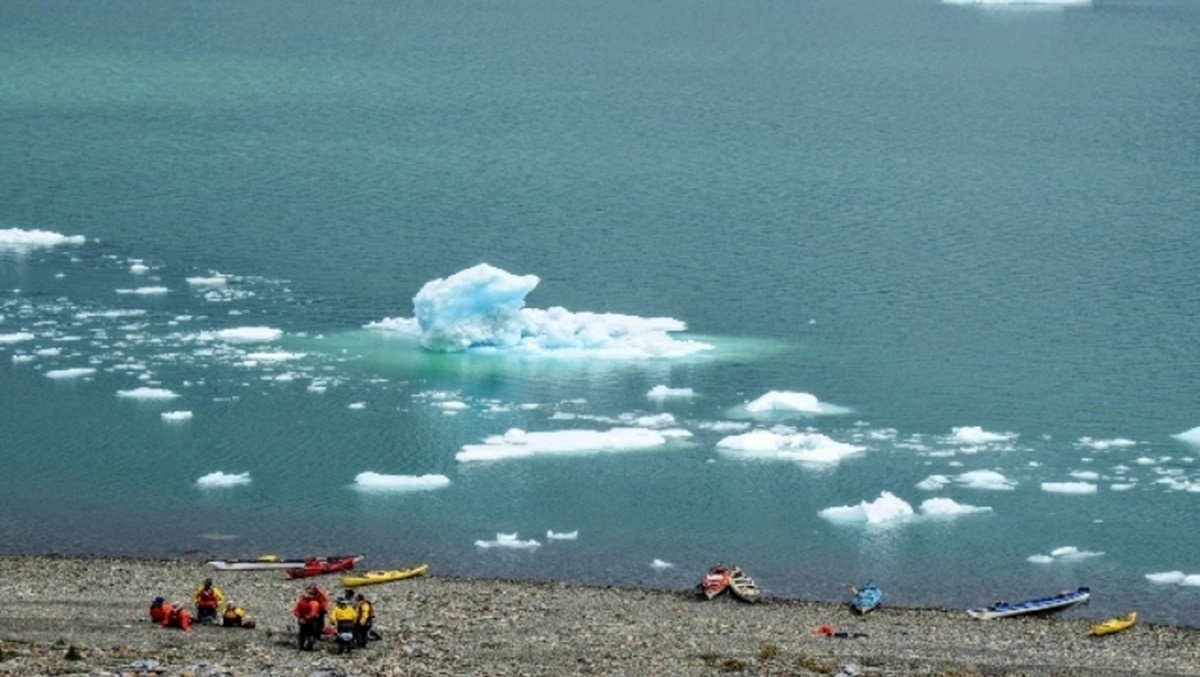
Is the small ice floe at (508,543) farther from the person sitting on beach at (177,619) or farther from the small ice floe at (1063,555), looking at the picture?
the person sitting on beach at (177,619)

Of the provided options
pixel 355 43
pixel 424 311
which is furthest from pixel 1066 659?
pixel 355 43

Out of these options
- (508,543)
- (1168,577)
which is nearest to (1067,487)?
(1168,577)

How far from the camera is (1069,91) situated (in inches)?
3465

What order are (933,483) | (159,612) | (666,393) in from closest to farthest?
1. (159,612)
2. (933,483)
3. (666,393)

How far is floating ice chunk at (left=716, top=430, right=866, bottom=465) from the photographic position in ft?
141

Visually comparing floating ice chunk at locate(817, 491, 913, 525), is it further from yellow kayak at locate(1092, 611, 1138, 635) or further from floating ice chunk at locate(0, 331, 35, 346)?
floating ice chunk at locate(0, 331, 35, 346)

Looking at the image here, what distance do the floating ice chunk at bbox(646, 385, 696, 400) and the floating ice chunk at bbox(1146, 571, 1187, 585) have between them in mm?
11589

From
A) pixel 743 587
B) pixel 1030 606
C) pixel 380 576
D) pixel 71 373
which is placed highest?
pixel 71 373

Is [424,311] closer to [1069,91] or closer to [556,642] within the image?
[556,642]

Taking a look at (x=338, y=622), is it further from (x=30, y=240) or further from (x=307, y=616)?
(x=30, y=240)

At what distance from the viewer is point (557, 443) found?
144 ft

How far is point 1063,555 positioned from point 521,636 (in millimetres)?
11628

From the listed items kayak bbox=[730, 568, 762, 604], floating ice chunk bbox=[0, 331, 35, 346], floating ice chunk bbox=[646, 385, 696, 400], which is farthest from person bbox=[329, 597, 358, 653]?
floating ice chunk bbox=[0, 331, 35, 346]

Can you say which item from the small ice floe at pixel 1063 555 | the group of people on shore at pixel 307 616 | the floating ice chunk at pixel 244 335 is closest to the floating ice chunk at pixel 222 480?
the floating ice chunk at pixel 244 335
